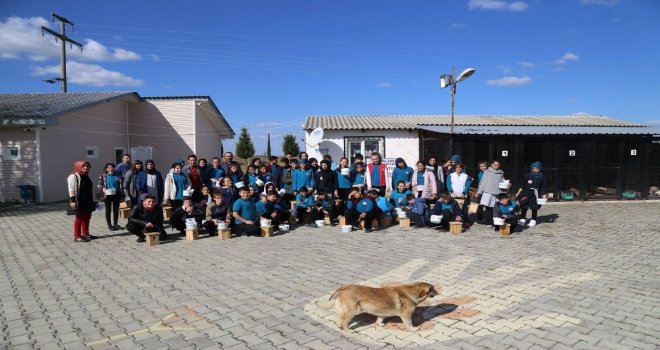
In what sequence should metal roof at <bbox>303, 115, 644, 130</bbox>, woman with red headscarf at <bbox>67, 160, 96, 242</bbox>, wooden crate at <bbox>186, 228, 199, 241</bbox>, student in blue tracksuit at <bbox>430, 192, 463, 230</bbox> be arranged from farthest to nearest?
1. metal roof at <bbox>303, 115, 644, 130</bbox>
2. student in blue tracksuit at <bbox>430, 192, 463, 230</bbox>
3. wooden crate at <bbox>186, 228, 199, 241</bbox>
4. woman with red headscarf at <bbox>67, 160, 96, 242</bbox>

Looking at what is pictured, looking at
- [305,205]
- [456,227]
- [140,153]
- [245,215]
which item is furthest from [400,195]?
[140,153]

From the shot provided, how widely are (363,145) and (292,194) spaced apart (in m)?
7.35

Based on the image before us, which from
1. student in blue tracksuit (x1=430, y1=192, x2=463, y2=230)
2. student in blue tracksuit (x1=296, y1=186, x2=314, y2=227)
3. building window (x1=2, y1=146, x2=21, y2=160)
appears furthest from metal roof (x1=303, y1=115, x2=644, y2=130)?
building window (x1=2, y1=146, x2=21, y2=160)

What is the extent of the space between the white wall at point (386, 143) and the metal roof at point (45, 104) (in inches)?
360

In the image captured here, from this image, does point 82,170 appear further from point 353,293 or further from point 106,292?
point 353,293

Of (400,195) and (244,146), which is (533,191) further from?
(244,146)

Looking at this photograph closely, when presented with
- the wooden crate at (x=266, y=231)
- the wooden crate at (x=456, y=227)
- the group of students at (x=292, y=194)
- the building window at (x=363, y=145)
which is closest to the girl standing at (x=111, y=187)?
the group of students at (x=292, y=194)

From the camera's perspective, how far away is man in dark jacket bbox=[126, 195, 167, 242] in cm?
782

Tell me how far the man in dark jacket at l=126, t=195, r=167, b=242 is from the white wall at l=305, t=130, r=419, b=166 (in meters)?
9.19

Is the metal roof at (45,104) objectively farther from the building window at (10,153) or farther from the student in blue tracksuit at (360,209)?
the student in blue tracksuit at (360,209)

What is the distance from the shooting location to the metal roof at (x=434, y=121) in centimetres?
1727

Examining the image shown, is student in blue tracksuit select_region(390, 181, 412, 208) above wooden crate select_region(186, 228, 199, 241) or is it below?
above

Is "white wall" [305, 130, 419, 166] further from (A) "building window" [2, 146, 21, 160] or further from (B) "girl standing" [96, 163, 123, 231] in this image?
(A) "building window" [2, 146, 21, 160]

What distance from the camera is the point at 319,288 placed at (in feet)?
16.9
